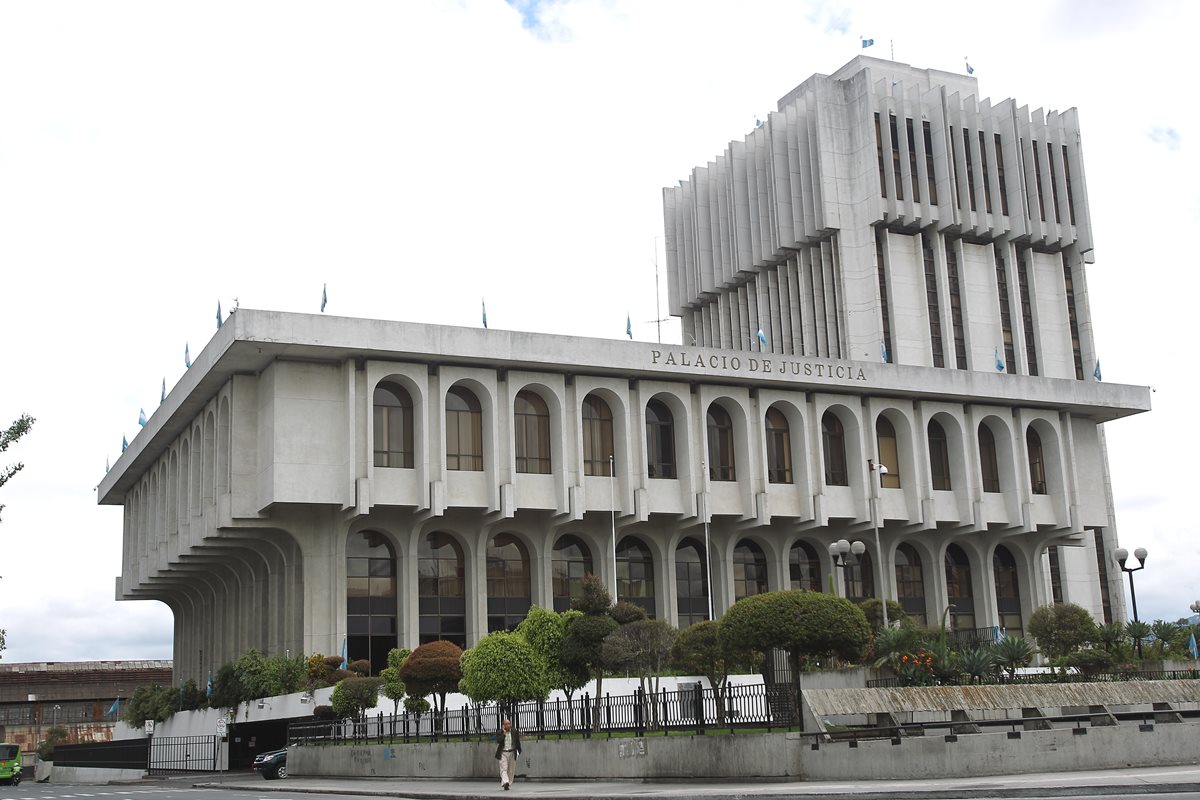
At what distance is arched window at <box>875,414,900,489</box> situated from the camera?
57750mm

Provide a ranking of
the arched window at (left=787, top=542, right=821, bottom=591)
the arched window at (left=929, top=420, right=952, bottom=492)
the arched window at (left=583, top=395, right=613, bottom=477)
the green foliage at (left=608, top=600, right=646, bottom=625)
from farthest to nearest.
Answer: the arched window at (left=929, top=420, right=952, bottom=492), the arched window at (left=787, top=542, right=821, bottom=591), the arched window at (left=583, top=395, right=613, bottom=477), the green foliage at (left=608, top=600, right=646, bottom=625)

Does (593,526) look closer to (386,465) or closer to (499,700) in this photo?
(386,465)

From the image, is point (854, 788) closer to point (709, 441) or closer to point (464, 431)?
point (464, 431)

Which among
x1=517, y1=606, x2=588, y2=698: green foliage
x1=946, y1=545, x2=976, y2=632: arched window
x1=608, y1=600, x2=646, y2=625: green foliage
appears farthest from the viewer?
x1=946, y1=545, x2=976, y2=632: arched window

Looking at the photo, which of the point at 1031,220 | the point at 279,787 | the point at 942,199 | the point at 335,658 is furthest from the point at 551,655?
the point at 1031,220

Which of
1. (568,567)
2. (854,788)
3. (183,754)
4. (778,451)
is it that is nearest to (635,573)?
(568,567)

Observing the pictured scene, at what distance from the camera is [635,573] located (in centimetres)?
5531

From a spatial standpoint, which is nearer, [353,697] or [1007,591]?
[353,697]

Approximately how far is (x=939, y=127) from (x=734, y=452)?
3254cm

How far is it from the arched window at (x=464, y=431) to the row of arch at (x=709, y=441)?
0.12ft

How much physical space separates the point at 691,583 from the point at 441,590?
436 inches

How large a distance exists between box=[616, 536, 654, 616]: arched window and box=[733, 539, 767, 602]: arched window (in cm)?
392

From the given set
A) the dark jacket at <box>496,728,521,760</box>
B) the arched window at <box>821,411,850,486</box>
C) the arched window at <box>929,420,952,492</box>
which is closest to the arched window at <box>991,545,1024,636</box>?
the arched window at <box>929,420,952,492</box>

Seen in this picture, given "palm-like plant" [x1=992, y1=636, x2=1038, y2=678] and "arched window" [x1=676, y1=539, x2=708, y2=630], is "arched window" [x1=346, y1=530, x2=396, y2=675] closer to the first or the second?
"arched window" [x1=676, y1=539, x2=708, y2=630]
